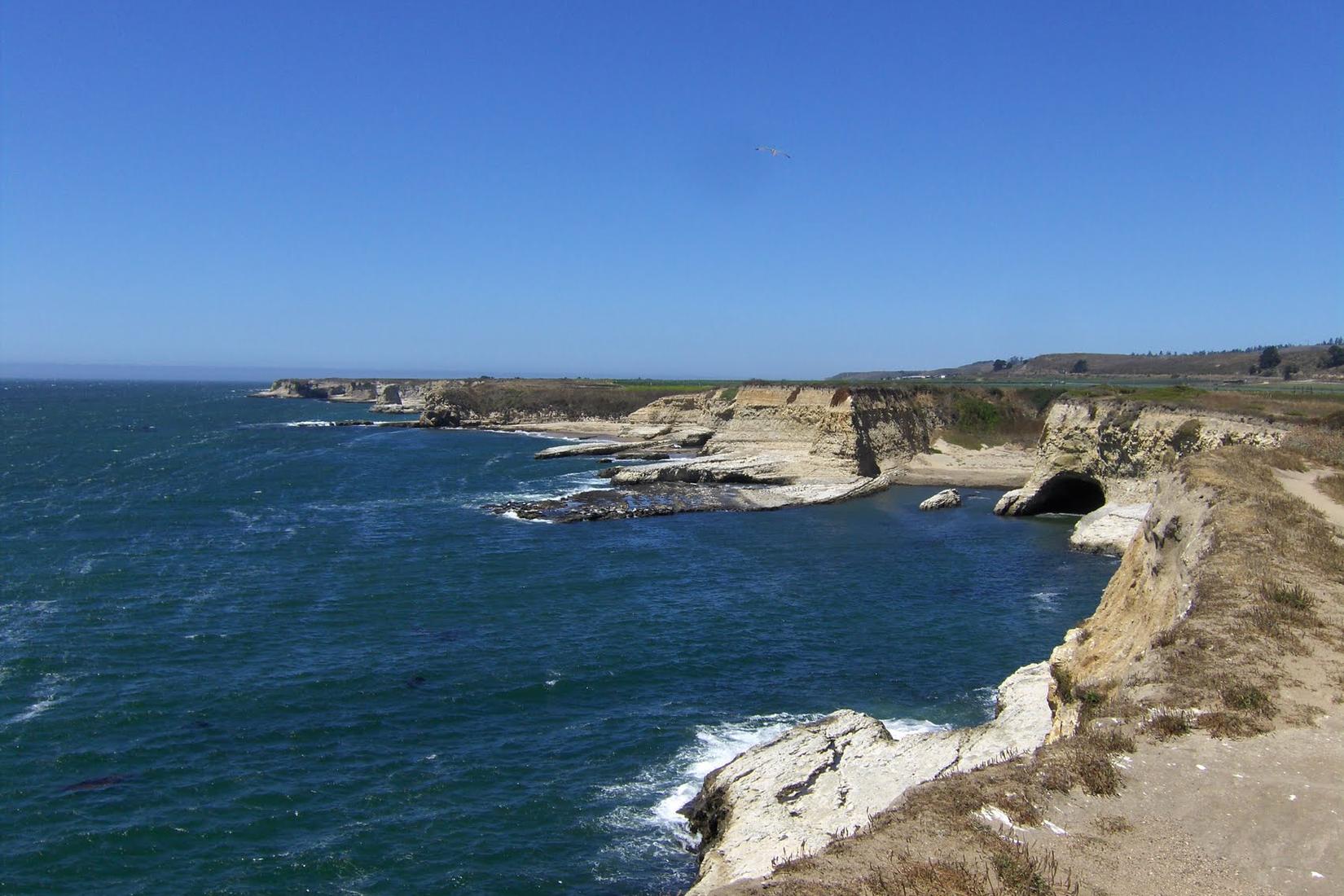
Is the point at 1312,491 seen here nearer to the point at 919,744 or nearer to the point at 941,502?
the point at 919,744

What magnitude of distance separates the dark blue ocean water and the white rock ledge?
1126mm

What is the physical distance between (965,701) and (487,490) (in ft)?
129

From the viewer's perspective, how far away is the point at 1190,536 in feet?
54.4

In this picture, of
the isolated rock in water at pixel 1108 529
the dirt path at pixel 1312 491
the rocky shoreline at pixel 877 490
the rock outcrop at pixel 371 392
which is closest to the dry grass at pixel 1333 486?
the dirt path at pixel 1312 491

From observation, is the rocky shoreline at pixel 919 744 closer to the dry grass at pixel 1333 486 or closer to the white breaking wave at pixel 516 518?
the dry grass at pixel 1333 486

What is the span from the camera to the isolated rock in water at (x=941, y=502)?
48.9m

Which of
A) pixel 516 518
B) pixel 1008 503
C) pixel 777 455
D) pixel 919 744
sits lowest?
pixel 516 518

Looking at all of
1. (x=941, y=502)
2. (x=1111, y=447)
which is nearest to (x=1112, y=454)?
(x=1111, y=447)

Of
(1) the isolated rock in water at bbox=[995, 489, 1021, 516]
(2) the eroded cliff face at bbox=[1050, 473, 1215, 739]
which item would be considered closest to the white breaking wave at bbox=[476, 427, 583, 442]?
(1) the isolated rock in water at bbox=[995, 489, 1021, 516]

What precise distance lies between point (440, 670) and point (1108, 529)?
3043cm

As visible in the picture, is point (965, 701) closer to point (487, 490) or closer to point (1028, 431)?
point (487, 490)

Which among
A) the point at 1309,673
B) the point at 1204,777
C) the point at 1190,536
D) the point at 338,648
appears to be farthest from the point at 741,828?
the point at 338,648

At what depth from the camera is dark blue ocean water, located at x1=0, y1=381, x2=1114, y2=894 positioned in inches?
575

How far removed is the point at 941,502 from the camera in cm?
4922
